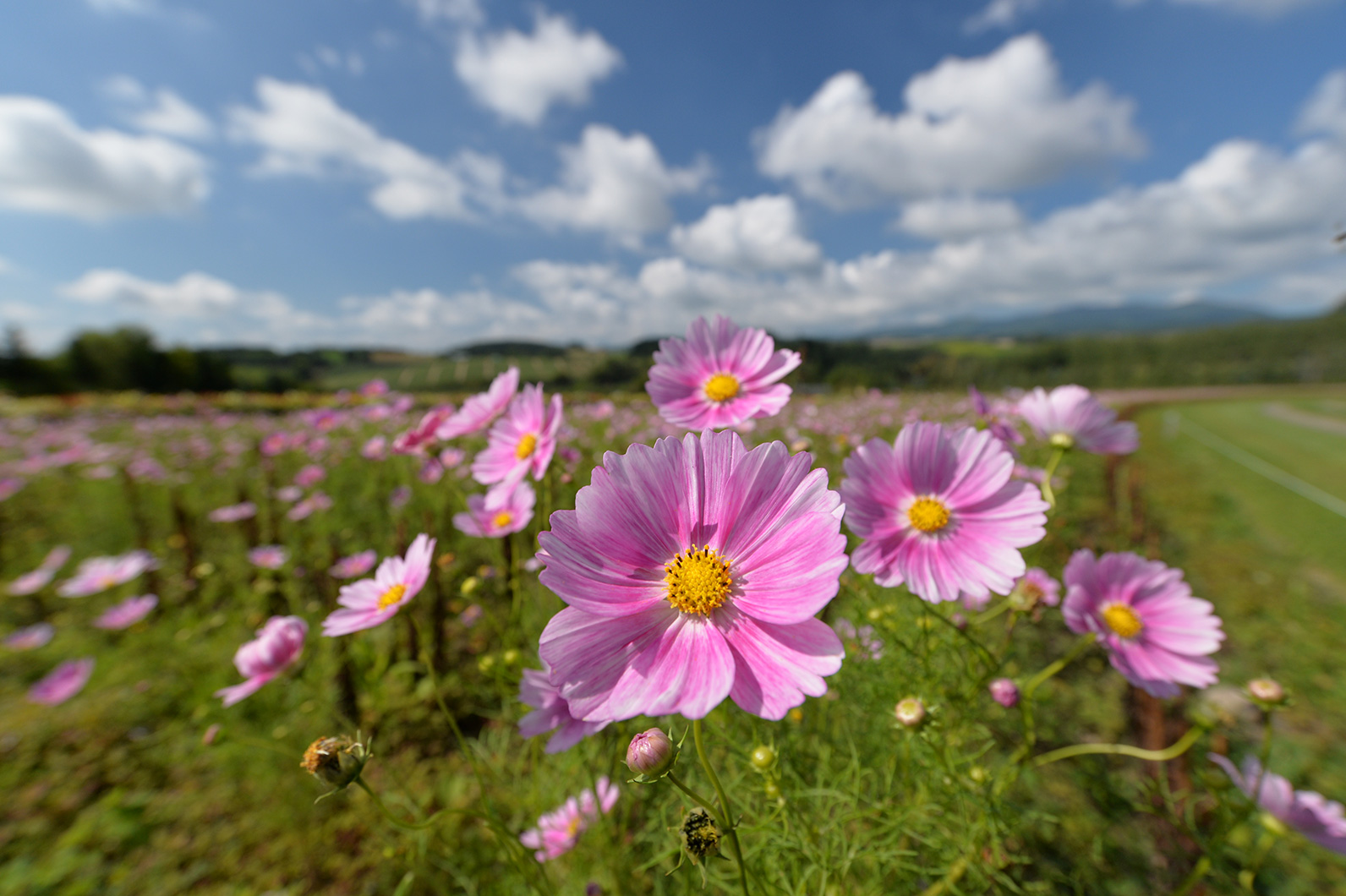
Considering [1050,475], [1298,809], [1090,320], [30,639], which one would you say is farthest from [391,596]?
[1090,320]

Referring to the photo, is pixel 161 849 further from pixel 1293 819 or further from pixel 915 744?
pixel 1293 819

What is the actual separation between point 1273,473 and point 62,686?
349 inches

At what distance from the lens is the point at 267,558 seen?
2.17m

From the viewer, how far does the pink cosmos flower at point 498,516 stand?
40.3 inches

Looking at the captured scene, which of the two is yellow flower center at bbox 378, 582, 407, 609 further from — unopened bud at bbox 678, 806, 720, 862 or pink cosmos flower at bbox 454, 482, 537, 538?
unopened bud at bbox 678, 806, 720, 862

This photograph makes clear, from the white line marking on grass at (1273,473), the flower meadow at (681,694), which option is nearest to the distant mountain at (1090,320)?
the white line marking on grass at (1273,473)

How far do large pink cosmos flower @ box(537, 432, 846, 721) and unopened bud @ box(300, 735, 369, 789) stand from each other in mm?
362

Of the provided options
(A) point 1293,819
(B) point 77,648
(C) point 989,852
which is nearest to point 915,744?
(C) point 989,852

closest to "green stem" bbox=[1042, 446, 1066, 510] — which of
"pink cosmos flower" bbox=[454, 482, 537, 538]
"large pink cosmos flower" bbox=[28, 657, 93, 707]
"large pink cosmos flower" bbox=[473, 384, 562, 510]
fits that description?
"large pink cosmos flower" bbox=[473, 384, 562, 510]

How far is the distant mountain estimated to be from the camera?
136500mm

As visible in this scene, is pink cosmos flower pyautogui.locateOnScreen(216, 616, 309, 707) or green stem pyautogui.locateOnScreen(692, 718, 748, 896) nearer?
green stem pyautogui.locateOnScreen(692, 718, 748, 896)

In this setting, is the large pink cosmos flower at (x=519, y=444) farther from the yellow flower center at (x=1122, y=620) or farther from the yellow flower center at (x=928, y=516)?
the yellow flower center at (x=1122, y=620)

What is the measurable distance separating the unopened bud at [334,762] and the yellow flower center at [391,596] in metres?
0.27

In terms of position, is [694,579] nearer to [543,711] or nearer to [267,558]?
[543,711]
